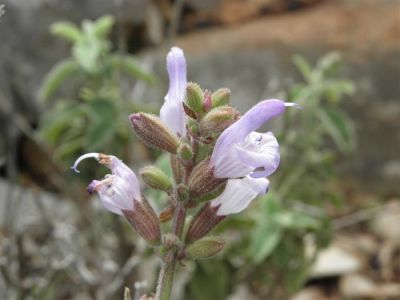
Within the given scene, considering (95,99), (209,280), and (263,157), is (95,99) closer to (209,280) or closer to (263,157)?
(209,280)

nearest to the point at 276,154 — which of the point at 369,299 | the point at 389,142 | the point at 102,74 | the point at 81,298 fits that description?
the point at 102,74

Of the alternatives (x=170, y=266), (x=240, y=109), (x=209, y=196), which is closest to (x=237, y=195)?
(x=209, y=196)

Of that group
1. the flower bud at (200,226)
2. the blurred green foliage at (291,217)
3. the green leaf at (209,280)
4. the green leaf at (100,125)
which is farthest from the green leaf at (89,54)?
the flower bud at (200,226)

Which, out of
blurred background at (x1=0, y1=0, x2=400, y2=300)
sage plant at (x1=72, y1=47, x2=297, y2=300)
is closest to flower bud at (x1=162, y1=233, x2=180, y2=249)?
sage plant at (x1=72, y1=47, x2=297, y2=300)

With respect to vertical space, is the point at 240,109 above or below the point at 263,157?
below

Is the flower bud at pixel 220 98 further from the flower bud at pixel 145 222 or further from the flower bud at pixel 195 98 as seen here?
the flower bud at pixel 145 222

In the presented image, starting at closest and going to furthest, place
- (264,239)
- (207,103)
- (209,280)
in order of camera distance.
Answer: (207,103) < (264,239) < (209,280)

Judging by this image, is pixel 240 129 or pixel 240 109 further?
pixel 240 109
